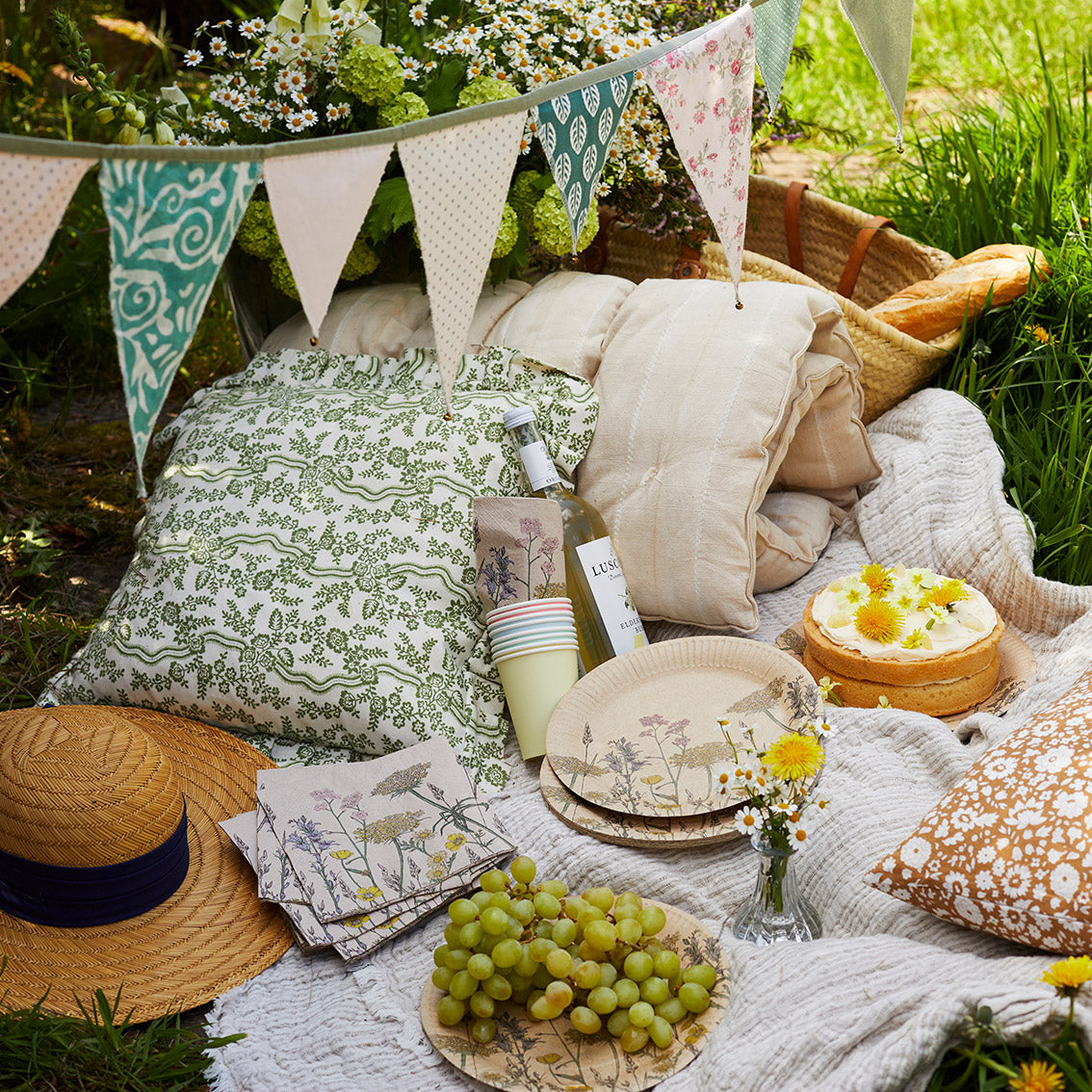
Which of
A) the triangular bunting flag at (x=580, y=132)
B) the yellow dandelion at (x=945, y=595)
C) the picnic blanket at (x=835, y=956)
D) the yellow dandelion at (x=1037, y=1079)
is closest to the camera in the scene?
the yellow dandelion at (x=1037, y=1079)

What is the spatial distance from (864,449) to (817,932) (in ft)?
3.35

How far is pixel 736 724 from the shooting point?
1.69 meters

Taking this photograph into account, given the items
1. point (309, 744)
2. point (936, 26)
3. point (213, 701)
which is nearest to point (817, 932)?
point (309, 744)

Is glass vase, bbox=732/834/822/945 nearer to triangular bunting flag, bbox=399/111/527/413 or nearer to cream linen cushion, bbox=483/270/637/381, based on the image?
triangular bunting flag, bbox=399/111/527/413

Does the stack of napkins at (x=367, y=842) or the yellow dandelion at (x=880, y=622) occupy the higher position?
the yellow dandelion at (x=880, y=622)

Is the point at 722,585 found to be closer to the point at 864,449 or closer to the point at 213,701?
the point at 864,449

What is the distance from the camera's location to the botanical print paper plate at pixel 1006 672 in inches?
66.3

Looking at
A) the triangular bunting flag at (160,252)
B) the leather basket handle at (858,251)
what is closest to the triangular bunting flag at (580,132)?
the triangular bunting flag at (160,252)

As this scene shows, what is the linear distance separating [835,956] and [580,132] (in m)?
1.02

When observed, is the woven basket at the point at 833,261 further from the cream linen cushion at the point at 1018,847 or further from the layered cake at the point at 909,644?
the cream linen cushion at the point at 1018,847

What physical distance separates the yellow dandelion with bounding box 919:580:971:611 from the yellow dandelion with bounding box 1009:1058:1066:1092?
2.48 feet

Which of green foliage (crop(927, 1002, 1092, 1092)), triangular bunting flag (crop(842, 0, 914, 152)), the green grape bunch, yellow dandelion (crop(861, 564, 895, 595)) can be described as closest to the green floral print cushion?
Result: the green grape bunch

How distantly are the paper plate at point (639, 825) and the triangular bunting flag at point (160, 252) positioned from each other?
771mm

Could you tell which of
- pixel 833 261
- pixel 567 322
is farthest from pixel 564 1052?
pixel 833 261
